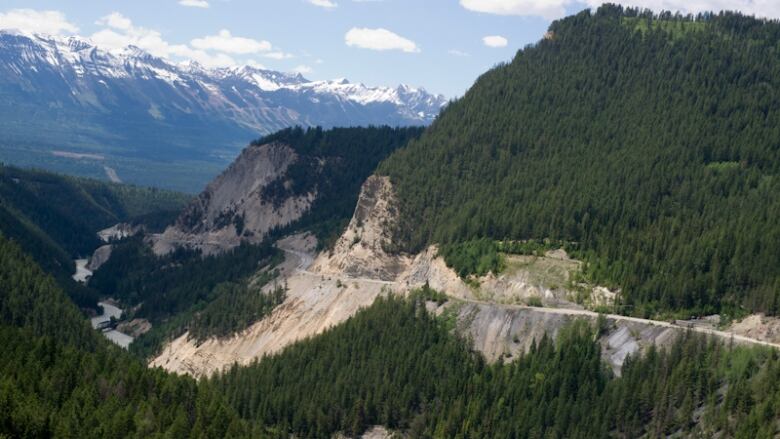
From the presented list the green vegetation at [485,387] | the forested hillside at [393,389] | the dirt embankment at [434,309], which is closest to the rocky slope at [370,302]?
the dirt embankment at [434,309]

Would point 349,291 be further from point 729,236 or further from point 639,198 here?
point 729,236

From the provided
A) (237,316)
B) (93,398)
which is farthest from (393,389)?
(237,316)

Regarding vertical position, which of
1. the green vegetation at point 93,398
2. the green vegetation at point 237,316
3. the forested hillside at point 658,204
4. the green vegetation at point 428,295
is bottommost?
the green vegetation at point 237,316

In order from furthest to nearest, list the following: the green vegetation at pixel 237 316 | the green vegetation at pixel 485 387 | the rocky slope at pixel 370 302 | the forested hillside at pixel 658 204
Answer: the green vegetation at pixel 237 316, the forested hillside at pixel 658 204, the rocky slope at pixel 370 302, the green vegetation at pixel 485 387

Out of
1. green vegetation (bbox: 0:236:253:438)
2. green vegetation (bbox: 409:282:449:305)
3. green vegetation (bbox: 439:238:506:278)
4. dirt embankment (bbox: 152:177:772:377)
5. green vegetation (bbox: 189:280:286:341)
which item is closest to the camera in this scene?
green vegetation (bbox: 0:236:253:438)

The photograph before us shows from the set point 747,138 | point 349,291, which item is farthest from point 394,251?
point 747,138

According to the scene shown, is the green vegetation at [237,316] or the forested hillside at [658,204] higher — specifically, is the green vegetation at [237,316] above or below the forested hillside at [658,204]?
below

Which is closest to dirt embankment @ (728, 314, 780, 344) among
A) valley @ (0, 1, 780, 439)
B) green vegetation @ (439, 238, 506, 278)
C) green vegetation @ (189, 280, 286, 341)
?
valley @ (0, 1, 780, 439)

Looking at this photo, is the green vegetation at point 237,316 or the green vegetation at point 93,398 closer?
the green vegetation at point 93,398

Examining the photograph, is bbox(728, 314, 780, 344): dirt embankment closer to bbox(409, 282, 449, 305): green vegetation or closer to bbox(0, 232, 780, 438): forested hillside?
bbox(0, 232, 780, 438): forested hillside

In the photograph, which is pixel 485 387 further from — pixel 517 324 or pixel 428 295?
pixel 428 295

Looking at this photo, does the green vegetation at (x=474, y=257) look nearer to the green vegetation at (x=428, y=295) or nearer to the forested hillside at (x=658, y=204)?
the forested hillside at (x=658, y=204)
